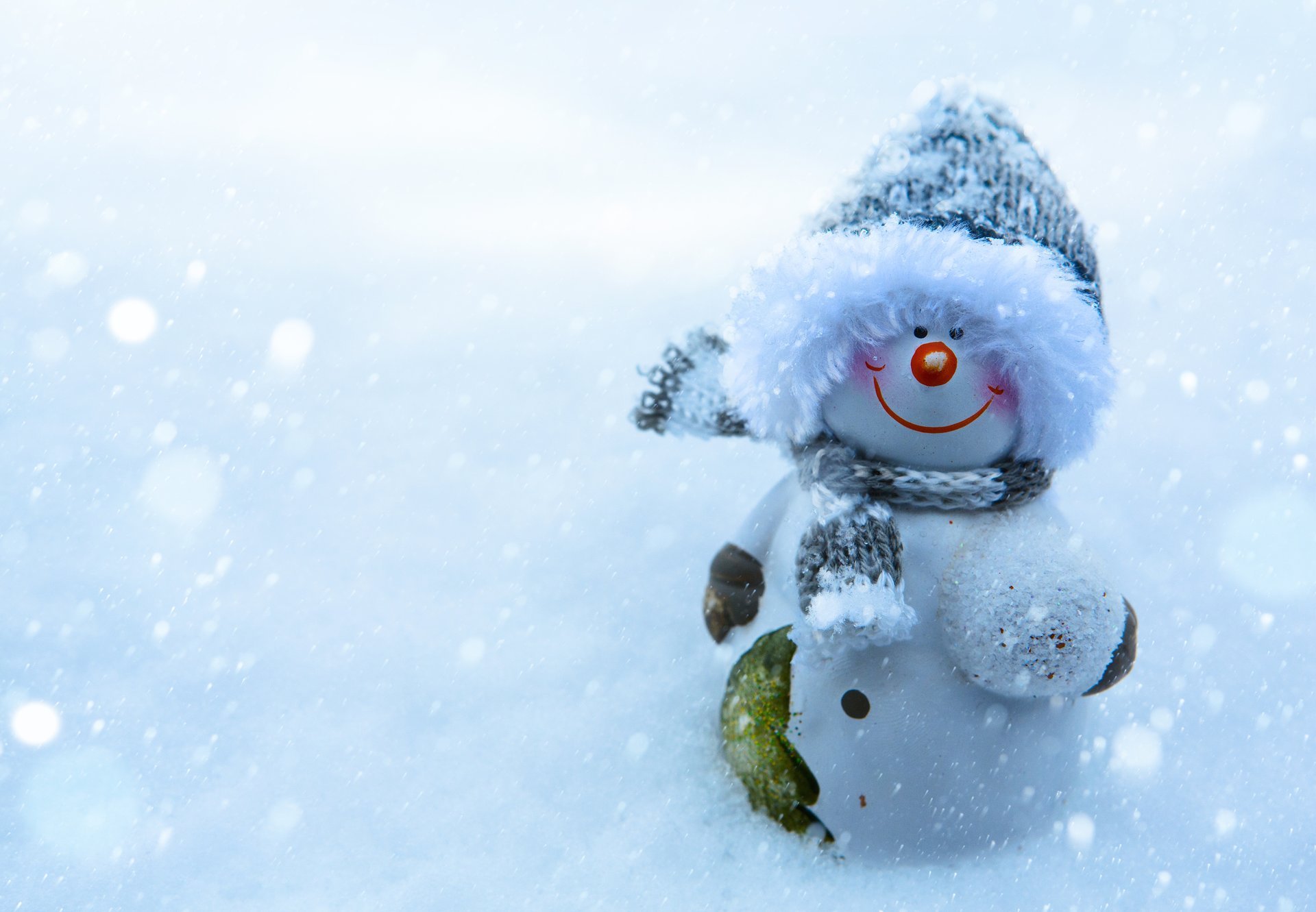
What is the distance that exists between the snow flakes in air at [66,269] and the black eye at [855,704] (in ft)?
8.72

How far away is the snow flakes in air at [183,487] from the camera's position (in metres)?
2.40

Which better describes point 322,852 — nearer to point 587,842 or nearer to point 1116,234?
point 587,842

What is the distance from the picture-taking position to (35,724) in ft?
6.07

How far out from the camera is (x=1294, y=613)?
2299 mm

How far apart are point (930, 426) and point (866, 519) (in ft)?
0.61

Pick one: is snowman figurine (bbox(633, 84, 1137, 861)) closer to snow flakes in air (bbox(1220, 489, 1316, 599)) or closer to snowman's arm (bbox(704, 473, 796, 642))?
snowman's arm (bbox(704, 473, 796, 642))

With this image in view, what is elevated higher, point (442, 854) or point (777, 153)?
point (777, 153)

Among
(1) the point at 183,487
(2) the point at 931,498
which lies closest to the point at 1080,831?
(2) the point at 931,498

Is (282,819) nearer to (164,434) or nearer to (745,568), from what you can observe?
(745,568)

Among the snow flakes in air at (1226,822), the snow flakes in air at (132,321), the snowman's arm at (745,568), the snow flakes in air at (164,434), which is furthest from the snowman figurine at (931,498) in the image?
the snow flakes in air at (132,321)

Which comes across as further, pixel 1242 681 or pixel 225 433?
pixel 225 433

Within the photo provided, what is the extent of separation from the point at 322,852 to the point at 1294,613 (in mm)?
2166

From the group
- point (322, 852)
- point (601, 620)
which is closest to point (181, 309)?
point (601, 620)

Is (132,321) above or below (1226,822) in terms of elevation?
below
